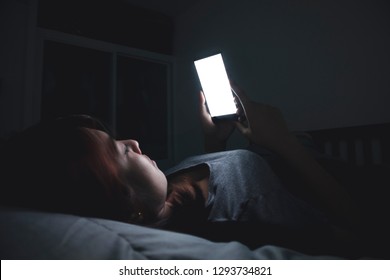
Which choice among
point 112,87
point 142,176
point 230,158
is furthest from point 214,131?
point 112,87

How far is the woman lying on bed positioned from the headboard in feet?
1.87

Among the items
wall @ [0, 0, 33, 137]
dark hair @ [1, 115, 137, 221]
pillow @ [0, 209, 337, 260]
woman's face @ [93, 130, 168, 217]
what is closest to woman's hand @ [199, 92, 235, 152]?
woman's face @ [93, 130, 168, 217]

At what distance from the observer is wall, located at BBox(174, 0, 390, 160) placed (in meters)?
1.20

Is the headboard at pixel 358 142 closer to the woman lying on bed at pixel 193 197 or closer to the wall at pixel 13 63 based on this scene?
the woman lying on bed at pixel 193 197

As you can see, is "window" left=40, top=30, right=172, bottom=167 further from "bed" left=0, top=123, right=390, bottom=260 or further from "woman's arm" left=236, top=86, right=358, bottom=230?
"bed" left=0, top=123, right=390, bottom=260

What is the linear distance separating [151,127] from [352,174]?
198cm

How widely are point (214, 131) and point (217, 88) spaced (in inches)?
6.8

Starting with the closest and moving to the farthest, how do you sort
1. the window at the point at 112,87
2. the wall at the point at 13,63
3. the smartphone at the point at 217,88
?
1. the smartphone at the point at 217,88
2. the wall at the point at 13,63
3. the window at the point at 112,87

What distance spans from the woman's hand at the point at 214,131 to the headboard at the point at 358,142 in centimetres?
52

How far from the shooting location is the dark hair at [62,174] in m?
0.47

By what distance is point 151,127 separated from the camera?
245cm

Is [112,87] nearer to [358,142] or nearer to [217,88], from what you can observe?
[217,88]

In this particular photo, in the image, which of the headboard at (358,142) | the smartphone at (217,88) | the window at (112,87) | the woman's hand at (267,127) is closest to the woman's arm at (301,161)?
the woman's hand at (267,127)
